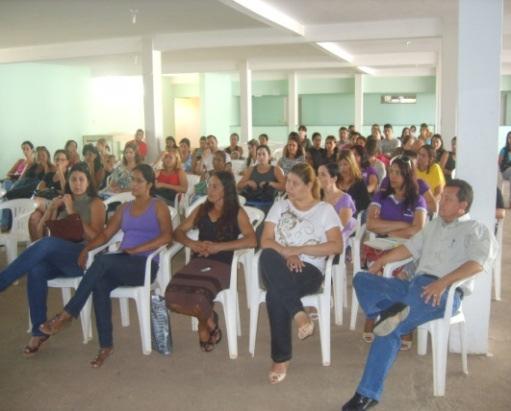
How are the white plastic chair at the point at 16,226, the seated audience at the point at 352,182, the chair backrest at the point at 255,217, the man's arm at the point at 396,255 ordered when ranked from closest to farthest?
1. the man's arm at the point at 396,255
2. the chair backrest at the point at 255,217
3. the seated audience at the point at 352,182
4. the white plastic chair at the point at 16,226

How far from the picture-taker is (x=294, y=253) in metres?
3.34

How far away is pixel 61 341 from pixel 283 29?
573 centimetres

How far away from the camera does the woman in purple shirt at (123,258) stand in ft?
11.0

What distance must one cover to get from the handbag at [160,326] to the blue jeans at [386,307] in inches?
45.3

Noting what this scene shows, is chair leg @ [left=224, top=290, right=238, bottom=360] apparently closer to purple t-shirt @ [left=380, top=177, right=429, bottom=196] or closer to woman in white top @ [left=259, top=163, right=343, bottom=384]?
woman in white top @ [left=259, top=163, right=343, bottom=384]

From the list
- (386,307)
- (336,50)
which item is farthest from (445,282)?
(336,50)

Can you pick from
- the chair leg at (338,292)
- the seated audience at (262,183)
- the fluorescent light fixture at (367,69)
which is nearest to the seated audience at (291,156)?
the seated audience at (262,183)

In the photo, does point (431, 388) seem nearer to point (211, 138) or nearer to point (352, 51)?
point (211, 138)

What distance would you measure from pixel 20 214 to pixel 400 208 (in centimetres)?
345

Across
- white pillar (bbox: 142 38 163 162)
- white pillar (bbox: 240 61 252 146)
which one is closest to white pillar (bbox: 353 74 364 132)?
white pillar (bbox: 240 61 252 146)

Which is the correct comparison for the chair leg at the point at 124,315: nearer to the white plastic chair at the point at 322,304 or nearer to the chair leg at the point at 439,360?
the white plastic chair at the point at 322,304

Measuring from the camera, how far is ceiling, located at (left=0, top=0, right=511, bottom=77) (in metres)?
6.96

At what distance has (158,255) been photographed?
3668mm

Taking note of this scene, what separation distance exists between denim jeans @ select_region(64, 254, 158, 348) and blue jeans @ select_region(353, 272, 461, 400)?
1.37 meters
